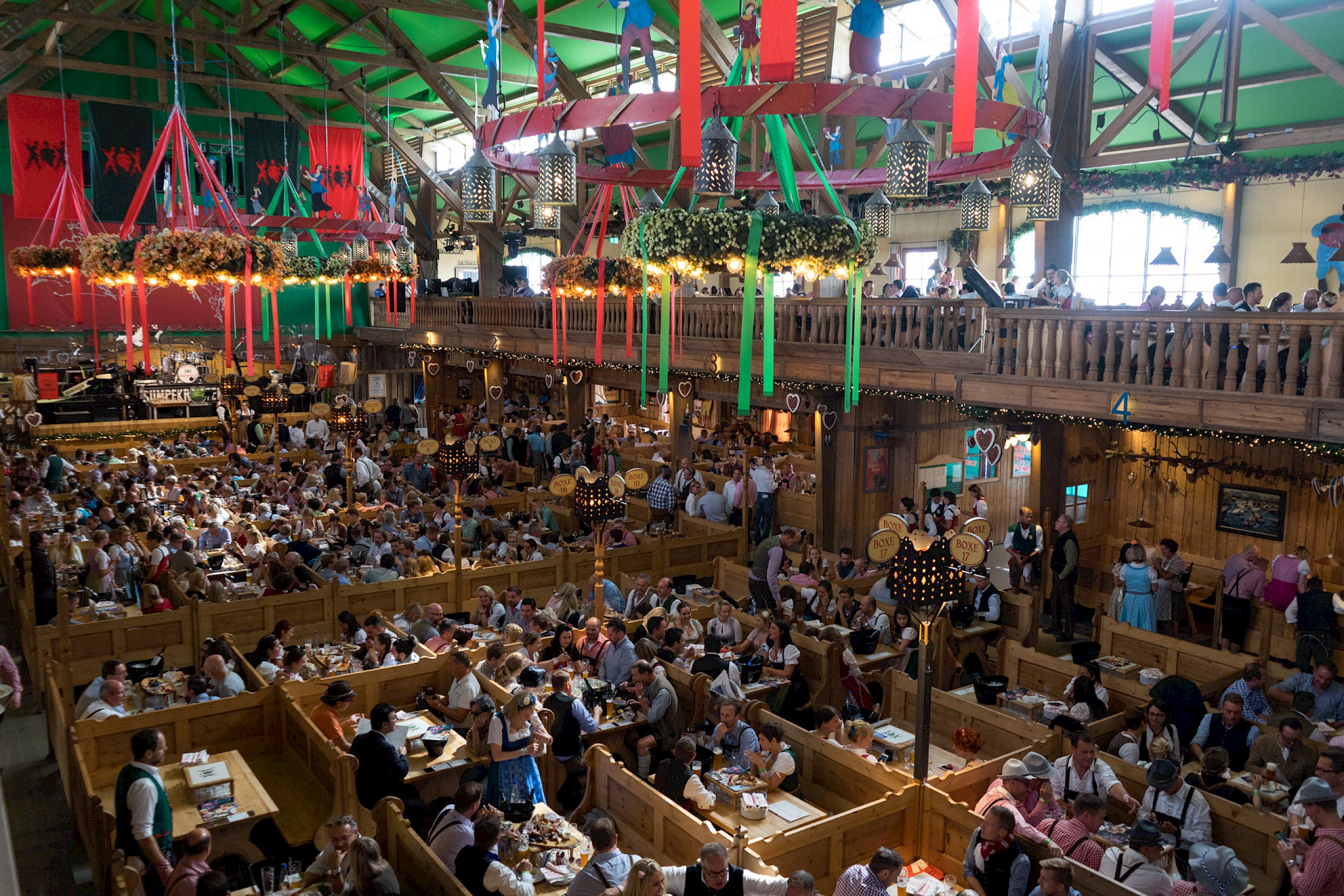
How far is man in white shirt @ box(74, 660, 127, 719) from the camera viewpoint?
7277 millimetres

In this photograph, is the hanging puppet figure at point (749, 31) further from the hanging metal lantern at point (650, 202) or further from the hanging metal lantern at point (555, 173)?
the hanging metal lantern at point (650, 202)

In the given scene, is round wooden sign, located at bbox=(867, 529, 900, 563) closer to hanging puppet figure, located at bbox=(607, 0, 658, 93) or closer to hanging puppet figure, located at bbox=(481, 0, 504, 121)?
hanging puppet figure, located at bbox=(607, 0, 658, 93)

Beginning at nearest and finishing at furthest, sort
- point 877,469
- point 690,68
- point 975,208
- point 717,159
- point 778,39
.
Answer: point 778,39, point 690,68, point 717,159, point 975,208, point 877,469

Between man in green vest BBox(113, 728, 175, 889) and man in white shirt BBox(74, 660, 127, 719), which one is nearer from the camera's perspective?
man in green vest BBox(113, 728, 175, 889)

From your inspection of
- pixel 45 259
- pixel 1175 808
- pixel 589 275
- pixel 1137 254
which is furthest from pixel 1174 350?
pixel 45 259

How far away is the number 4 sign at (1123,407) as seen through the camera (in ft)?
30.0

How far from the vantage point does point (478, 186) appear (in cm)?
666

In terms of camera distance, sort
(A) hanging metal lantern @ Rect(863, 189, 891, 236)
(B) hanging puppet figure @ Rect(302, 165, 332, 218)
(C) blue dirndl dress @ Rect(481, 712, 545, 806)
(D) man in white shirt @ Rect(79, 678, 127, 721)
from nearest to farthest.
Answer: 1. (C) blue dirndl dress @ Rect(481, 712, 545, 806)
2. (D) man in white shirt @ Rect(79, 678, 127, 721)
3. (A) hanging metal lantern @ Rect(863, 189, 891, 236)
4. (B) hanging puppet figure @ Rect(302, 165, 332, 218)

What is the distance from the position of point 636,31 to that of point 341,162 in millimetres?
14309

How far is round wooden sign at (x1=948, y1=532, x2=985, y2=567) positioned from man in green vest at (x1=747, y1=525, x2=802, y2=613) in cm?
251

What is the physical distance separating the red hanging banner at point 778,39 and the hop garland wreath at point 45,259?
38.2ft

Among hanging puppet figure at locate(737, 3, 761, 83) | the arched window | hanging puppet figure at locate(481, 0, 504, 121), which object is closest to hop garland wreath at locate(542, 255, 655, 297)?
Result: hanging puppet figure at locate(481, 0, 504, 121)

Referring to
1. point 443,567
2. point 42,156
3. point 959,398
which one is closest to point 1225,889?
point 959,398

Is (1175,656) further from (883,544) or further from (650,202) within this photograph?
(650,202)
